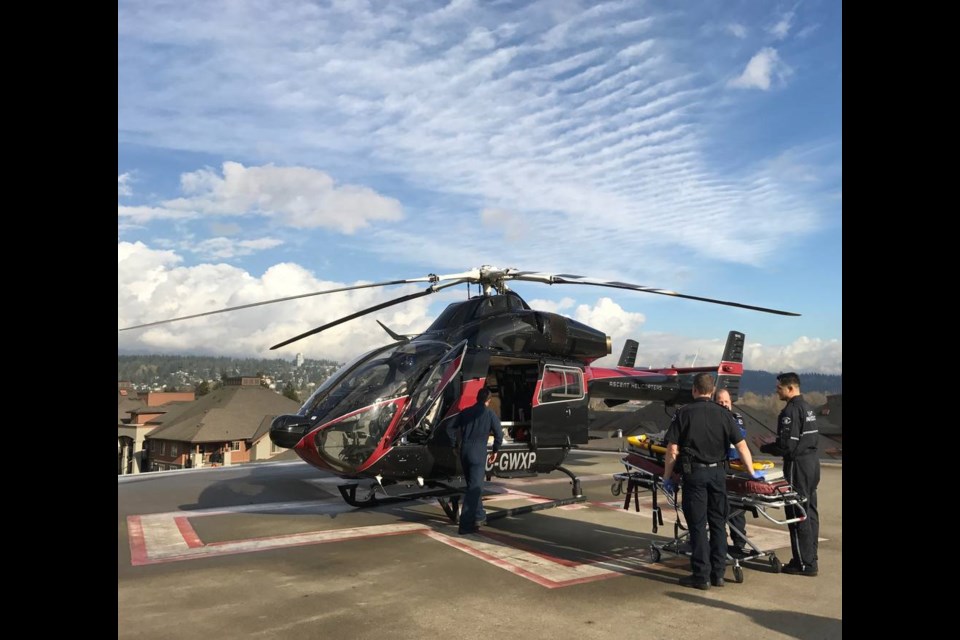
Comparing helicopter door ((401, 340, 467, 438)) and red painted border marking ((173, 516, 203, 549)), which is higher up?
helicopter door ((401, 340, 467, 438))

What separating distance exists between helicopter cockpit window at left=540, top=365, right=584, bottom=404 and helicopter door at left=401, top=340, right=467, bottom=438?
1692 millimetres

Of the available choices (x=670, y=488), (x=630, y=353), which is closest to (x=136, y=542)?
(x=670, y=488)

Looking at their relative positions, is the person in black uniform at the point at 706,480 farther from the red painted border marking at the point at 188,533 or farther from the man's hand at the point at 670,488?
the red painted border marking at the point at 188,533

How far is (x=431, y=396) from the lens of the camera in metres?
8.62

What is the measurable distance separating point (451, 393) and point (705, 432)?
4098 mm

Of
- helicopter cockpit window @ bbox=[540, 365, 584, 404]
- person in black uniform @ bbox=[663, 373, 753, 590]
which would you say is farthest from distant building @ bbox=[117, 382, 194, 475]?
person in black uniform @ bbox=[663, 373, 753, 590]

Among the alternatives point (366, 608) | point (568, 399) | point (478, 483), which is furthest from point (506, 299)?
point (366, 608)

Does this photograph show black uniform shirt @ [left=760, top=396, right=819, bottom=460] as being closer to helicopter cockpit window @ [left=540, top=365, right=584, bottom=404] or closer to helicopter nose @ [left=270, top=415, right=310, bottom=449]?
helicopter cockpit window @ [left=540, top=365, right=584, bottom=404]

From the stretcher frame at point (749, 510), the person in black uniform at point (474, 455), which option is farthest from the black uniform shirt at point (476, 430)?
the stretcher frame at point (749, 510)

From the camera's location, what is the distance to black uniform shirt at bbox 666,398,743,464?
5699 millimetres

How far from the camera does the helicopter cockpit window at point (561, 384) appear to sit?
32.3ft
